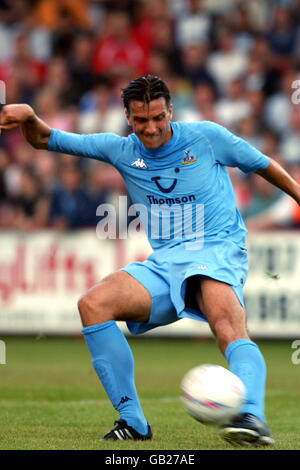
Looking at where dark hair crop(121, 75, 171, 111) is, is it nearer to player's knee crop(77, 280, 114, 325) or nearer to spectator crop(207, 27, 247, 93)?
player's knee crop(77, 280, 114, 325)

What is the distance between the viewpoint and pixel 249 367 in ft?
16.7

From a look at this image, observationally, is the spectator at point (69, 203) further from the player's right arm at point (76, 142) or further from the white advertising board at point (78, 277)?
the player's right arm at point (76, 142)

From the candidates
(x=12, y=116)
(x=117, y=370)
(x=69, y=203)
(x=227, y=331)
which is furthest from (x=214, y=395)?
(x=69, y=203)

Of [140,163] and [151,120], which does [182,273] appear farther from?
[151,120]

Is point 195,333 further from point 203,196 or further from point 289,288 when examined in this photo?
point 203,196

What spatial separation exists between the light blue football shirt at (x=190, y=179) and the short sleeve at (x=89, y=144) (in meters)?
0.03

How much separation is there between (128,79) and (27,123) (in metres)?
9.74

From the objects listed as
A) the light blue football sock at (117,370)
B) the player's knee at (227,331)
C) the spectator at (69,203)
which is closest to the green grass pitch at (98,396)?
the light blue football sock at (117,370)

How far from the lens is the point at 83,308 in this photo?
542cm

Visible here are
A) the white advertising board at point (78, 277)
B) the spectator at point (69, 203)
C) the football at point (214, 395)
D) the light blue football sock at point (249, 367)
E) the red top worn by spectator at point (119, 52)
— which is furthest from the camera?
the red top worn by spectator at point (119, 52)

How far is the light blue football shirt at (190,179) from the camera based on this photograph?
5.59 m

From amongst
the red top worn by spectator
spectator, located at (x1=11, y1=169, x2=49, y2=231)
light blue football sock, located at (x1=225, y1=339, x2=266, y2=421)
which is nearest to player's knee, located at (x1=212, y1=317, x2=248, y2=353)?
light blue football sock, located at (x1=225, y1=339, x2=266, y2=421)

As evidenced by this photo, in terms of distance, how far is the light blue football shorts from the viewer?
5410mm
